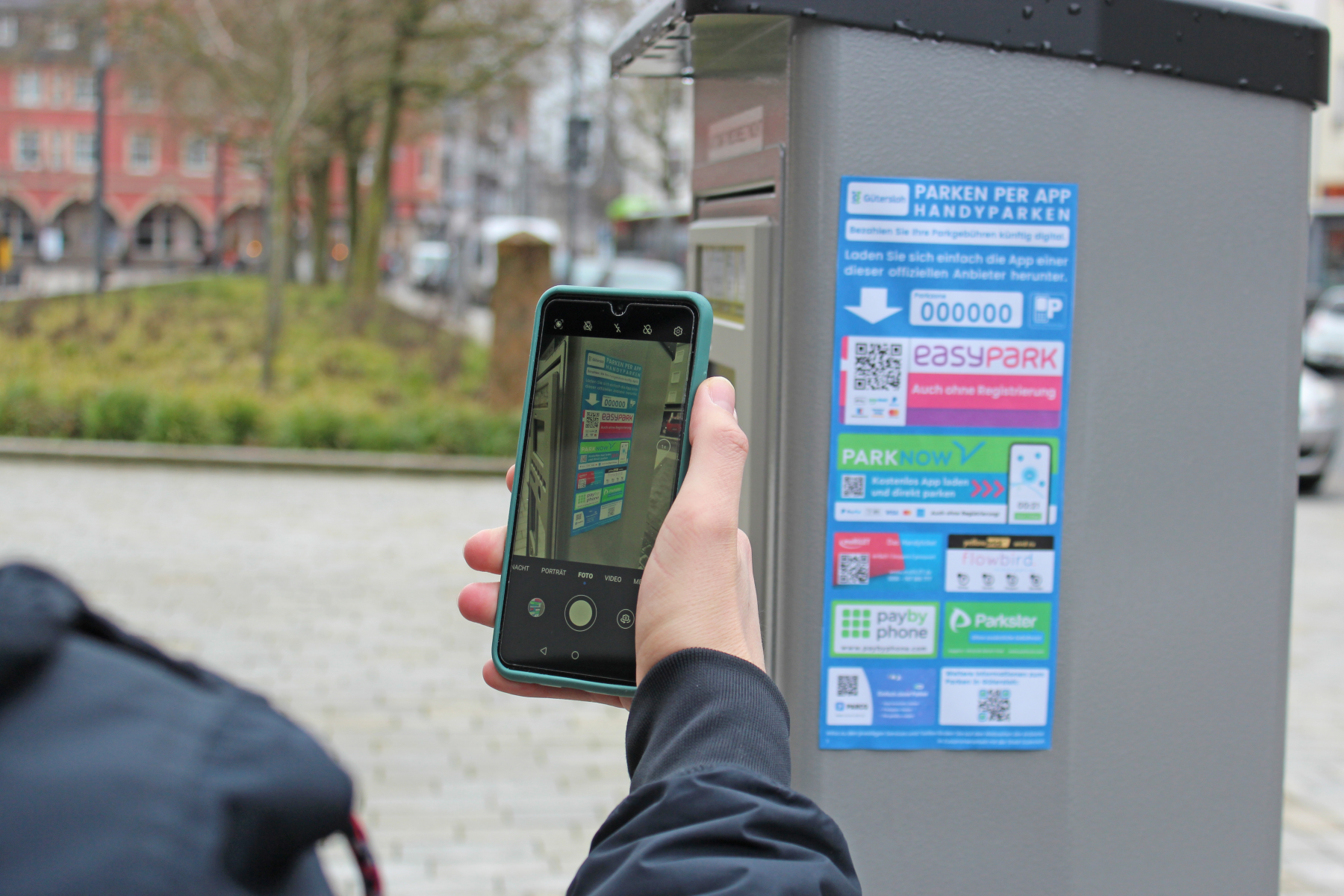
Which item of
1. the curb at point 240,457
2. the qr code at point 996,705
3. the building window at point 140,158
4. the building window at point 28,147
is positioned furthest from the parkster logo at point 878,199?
the building window at point 140,158

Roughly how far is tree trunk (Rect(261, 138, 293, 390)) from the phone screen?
1322 centimetres

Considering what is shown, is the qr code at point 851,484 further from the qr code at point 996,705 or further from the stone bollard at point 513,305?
the stone bollard at point 513,305

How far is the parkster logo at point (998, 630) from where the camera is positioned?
6.42 ft

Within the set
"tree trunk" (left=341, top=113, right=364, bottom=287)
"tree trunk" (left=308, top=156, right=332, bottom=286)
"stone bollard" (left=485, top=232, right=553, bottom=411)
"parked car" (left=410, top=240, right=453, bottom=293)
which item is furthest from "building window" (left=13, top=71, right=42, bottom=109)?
"stone bollard" (left=485, top=232, right=553, bottom=411)

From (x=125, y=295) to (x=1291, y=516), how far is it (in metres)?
22.8

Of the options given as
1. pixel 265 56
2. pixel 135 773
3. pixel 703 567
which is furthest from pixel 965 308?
pixel 265 56

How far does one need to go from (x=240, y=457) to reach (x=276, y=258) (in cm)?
489

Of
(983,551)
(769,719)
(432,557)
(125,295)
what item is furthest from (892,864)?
(125,295)

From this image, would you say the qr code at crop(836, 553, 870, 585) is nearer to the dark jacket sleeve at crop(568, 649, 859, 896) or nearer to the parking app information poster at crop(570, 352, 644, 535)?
the parking app information poster at crop(570, 352, 644, 535)

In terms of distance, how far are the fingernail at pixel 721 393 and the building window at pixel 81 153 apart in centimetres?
7164

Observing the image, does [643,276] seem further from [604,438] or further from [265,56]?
[604,438]

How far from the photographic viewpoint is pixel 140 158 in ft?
218

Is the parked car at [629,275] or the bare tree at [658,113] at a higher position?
the bare tree at [658,113]

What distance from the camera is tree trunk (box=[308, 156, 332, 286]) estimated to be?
31984 mm
